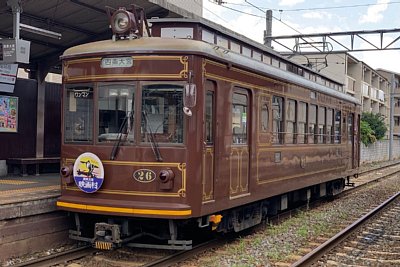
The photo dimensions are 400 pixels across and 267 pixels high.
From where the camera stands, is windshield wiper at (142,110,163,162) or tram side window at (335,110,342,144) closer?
windshield wiper at (142,110,163,162)

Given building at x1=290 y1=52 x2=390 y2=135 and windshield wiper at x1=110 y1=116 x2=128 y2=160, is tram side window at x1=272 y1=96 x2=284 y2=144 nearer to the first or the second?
windshield wiper at x1=110 y1=116 x2=128 y2=160

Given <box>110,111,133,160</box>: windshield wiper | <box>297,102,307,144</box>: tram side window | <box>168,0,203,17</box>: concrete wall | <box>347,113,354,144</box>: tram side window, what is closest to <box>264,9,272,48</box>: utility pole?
<box>168,0,203,17</box>: concrete wall

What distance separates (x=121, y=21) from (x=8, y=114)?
5619mm

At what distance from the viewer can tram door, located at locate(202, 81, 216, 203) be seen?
23.6 feet

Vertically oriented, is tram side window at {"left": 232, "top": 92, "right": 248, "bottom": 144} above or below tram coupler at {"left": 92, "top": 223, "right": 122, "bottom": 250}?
above

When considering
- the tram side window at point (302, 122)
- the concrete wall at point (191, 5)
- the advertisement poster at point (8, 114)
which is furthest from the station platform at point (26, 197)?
the concrete wall at point (191, 5)

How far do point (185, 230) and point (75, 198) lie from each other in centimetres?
189

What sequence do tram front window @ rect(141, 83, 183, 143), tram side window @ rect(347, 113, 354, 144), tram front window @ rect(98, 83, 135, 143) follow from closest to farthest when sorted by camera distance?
tram front window @ rect(141, 83, 183, 143)
tram front window @ rect(98, 83, 135, 143)
tram side window @ rect(347, 113, 354, 144)

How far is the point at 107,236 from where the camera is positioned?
7.06 metres

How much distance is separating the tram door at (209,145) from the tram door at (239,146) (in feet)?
1.91

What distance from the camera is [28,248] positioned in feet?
24.6

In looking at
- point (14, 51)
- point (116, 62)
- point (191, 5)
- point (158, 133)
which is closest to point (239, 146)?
point (158, 133)

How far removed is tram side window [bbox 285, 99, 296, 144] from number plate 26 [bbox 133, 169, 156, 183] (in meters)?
3.90

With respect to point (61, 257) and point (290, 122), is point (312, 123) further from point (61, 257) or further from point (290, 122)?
point (61, 257)
